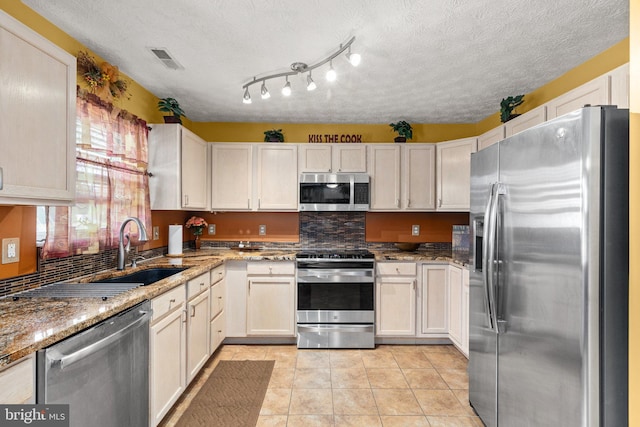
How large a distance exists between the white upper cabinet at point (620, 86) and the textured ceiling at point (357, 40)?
1.27 feet

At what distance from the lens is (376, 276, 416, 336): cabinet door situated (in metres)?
3.31

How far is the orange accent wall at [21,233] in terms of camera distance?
1615mm

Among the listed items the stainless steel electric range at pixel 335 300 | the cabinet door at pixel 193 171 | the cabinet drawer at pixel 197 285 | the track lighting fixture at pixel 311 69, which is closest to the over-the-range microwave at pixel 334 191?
the stainless steel electric range at pixel 335 300

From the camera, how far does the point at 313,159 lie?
12.0 ft

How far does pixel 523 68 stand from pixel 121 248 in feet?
11.2

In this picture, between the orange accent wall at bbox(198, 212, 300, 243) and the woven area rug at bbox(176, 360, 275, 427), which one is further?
the orange accent wall at bbox(198, 212, 300, 243)

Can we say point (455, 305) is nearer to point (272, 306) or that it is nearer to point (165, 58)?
point (272, 306)

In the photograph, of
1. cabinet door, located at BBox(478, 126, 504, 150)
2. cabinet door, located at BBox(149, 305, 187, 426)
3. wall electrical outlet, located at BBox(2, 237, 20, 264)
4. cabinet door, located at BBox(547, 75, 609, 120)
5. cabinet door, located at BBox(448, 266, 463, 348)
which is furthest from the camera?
cabinet door, located at BBox(448, 266, 463, 348)

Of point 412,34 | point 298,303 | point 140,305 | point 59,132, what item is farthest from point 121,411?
point 412,34

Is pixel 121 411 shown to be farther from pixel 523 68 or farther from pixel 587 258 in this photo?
pixel 523 68

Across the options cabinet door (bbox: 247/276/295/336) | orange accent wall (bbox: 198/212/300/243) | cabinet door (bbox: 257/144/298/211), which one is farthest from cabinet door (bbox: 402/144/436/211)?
cabinet door (bbox: 247/276/295/336)

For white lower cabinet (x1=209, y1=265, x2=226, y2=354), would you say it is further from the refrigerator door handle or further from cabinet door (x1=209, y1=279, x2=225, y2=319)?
the refrigerator door handle

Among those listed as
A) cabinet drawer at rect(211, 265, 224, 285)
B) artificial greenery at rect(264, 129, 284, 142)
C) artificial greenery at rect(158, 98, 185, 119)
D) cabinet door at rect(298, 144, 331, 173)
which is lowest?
cabinet drawer at rect(211, 265, 224, 285)

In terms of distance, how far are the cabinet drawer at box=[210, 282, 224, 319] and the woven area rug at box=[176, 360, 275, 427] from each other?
48 centimetres
